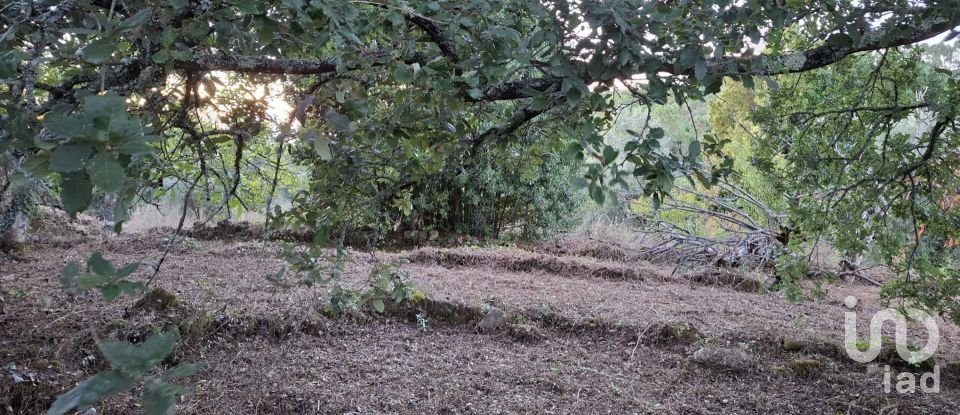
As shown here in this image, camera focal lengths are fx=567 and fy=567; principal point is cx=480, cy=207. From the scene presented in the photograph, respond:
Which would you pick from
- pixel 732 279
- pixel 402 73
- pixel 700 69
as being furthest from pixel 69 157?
pixel 732 279

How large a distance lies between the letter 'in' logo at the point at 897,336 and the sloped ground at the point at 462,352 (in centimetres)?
7

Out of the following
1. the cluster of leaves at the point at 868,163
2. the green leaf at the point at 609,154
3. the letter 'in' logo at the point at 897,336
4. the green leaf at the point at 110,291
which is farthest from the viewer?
the letter 'in' logo at the point at 897,336

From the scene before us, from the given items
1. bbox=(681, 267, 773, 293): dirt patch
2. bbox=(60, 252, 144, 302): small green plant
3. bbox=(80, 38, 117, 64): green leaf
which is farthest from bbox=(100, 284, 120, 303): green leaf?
bbox=(681, 267, 773, 293): dirt patch

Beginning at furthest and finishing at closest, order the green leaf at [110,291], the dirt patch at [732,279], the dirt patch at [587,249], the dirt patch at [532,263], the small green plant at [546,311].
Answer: the dirt patch at [587,249]
the dirt patch at [532,263]
the dirt patch at [732,279]
the small green plant at [546,311]
the green leaf at [110,291]

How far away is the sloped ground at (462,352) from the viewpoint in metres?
Result: 2.58

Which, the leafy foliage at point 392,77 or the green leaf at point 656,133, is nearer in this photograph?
the leafy foliage at point 392,77

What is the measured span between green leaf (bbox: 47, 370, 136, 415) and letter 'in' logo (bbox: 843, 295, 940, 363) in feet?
10.1

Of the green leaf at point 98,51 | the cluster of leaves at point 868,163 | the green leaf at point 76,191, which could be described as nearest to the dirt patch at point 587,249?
the cluster of leaves at point 868,163

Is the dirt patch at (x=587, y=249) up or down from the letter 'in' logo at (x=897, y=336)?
up

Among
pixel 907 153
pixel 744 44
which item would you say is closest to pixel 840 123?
pixel 907 153

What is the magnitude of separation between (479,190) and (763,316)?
190 inches

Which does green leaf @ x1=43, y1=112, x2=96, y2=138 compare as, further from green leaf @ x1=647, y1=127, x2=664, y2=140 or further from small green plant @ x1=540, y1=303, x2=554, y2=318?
small green plant @ x1=540, y1=303, x2=554, y2=318

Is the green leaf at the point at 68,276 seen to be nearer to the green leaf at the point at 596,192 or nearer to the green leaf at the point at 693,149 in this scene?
the green leaf at the point at 596,192

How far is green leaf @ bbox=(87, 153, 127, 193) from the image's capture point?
54 centimetres
